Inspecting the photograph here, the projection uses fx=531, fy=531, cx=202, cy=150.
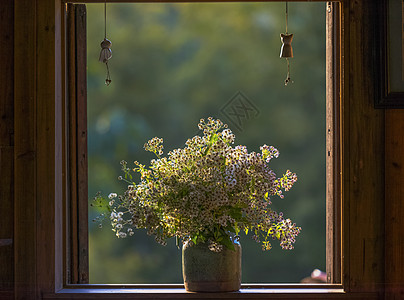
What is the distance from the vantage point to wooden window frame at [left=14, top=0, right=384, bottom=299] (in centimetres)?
167
